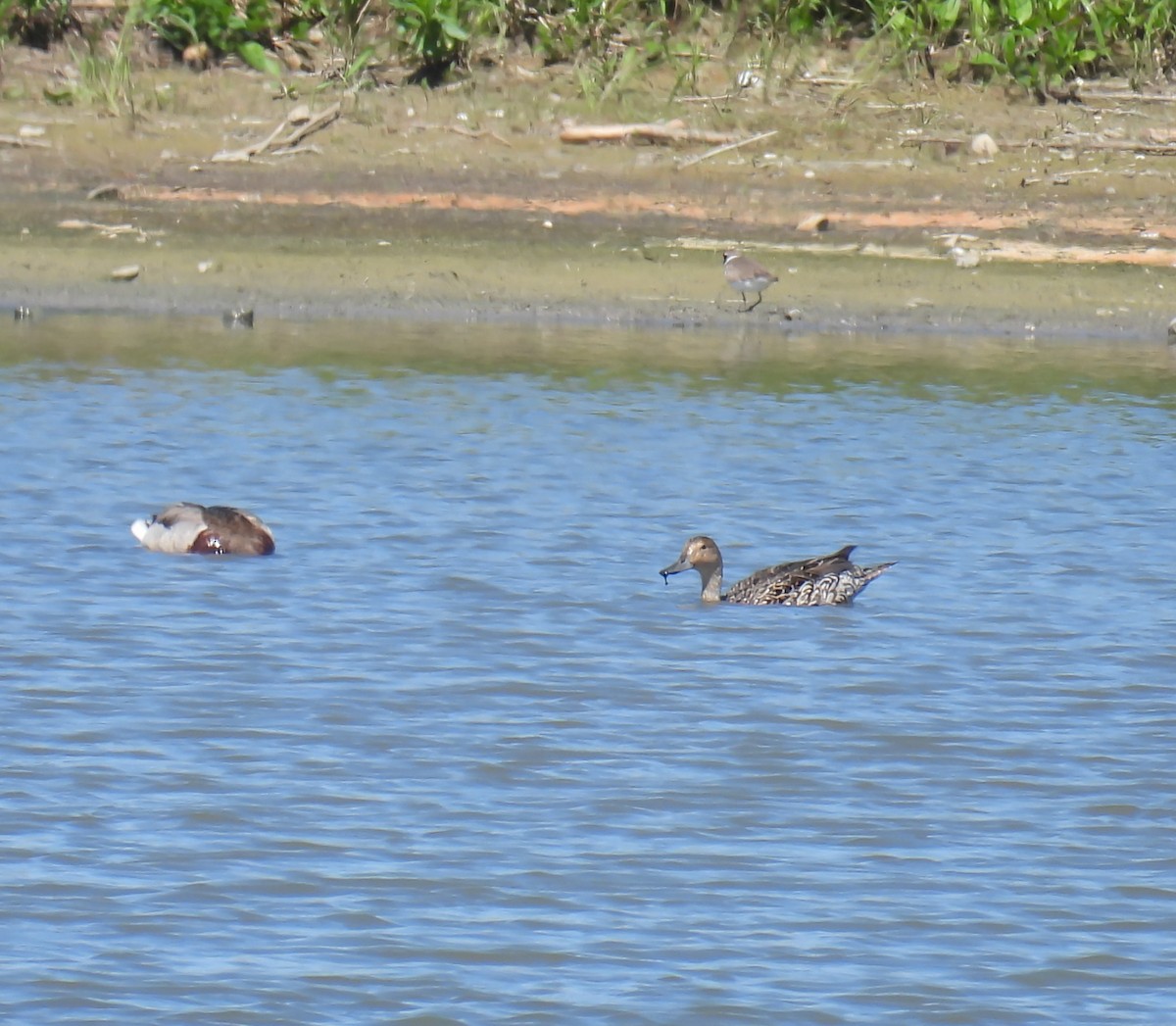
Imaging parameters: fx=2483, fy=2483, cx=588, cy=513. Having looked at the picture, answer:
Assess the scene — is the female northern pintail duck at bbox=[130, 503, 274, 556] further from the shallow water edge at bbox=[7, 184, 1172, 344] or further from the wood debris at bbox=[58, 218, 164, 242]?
the wood debris at bbox=[58, 218, 164, 242]

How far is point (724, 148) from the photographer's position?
16094 millimetres

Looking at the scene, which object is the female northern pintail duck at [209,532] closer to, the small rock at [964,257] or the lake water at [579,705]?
the lake water at [579,705]

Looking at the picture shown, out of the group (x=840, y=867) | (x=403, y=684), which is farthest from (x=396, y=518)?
(x=840, y=867)

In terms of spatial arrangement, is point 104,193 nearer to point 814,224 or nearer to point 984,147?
point 814,224

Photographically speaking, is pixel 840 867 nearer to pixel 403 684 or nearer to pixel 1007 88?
pixel 403 684

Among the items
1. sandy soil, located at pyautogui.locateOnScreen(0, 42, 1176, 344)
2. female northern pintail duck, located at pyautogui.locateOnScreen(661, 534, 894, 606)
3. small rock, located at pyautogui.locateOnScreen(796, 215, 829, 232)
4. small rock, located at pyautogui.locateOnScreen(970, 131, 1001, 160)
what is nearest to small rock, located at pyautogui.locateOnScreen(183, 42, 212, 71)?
sandy soil, located at pyautogui.locateOnScreen(0, 42, 1176, 344)

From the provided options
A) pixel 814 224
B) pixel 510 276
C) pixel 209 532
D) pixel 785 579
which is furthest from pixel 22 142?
pixel 785 579

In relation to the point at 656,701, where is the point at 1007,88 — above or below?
above

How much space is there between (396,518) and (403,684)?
2.60m

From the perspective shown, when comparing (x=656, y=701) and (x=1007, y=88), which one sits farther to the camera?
(x=1007, y=88)

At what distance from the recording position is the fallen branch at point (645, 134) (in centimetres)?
1609

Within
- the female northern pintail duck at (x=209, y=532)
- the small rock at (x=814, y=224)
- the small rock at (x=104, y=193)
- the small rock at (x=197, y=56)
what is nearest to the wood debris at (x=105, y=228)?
the small rock at (x=104, y=193)

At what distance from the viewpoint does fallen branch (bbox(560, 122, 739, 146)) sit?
16.1 metres

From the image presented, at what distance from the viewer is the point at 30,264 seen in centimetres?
1467
